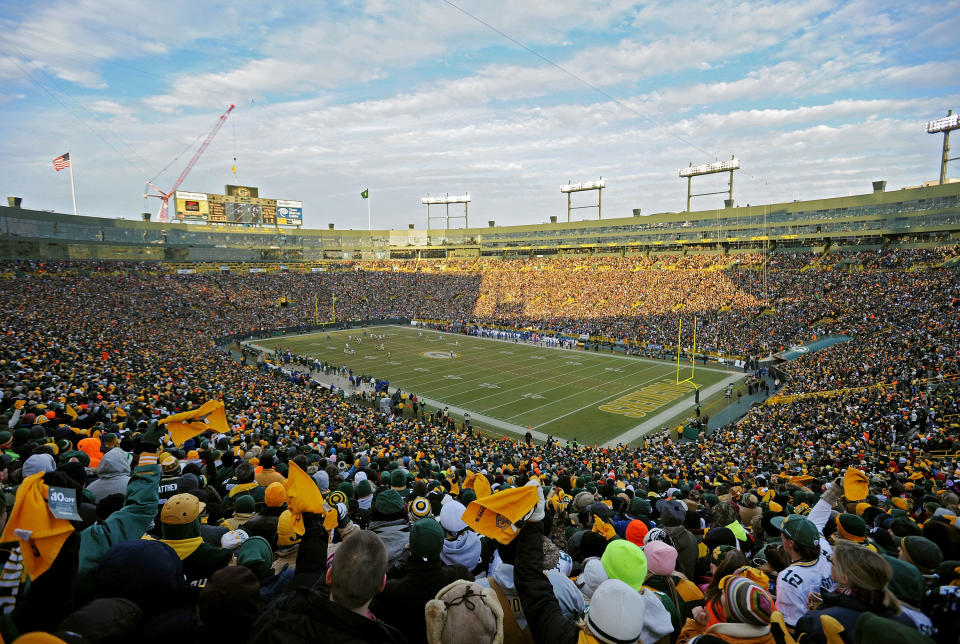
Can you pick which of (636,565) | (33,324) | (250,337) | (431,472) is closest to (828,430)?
(431,472)

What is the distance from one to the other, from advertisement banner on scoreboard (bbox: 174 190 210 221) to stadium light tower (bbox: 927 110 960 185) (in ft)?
289

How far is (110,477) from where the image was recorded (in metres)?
5.13

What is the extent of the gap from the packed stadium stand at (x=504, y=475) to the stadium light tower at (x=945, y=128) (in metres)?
3.55

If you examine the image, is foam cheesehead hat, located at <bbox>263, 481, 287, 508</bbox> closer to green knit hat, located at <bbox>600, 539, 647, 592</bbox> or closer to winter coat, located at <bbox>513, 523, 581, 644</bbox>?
winter coat, located at <bbox>513, 523, 581, 644</bbox>

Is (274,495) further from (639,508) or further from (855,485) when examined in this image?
(855,485)

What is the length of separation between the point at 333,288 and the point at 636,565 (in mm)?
74040

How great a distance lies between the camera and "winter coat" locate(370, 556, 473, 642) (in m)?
2.96

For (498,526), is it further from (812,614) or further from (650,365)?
(650,365)

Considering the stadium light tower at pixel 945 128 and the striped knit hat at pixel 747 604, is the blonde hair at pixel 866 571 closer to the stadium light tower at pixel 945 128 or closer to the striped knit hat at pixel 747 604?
the striped knit hat at pixel 747 604

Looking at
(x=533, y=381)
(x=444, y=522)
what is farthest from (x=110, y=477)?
(x=533, y=381)

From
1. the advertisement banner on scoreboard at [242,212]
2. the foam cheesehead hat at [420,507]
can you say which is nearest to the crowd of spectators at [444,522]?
the foam cheesehead hat at [420,507]

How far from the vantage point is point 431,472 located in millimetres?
10992

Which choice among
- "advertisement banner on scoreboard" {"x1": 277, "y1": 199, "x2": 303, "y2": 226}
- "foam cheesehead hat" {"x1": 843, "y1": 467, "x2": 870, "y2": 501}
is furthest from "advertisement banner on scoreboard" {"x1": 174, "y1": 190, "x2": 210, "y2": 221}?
"foam cheesehead hat" {"x1": 843, "y1": 467, "x2": 870, "y2": 501}

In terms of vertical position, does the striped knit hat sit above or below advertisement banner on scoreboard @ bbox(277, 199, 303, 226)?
below
